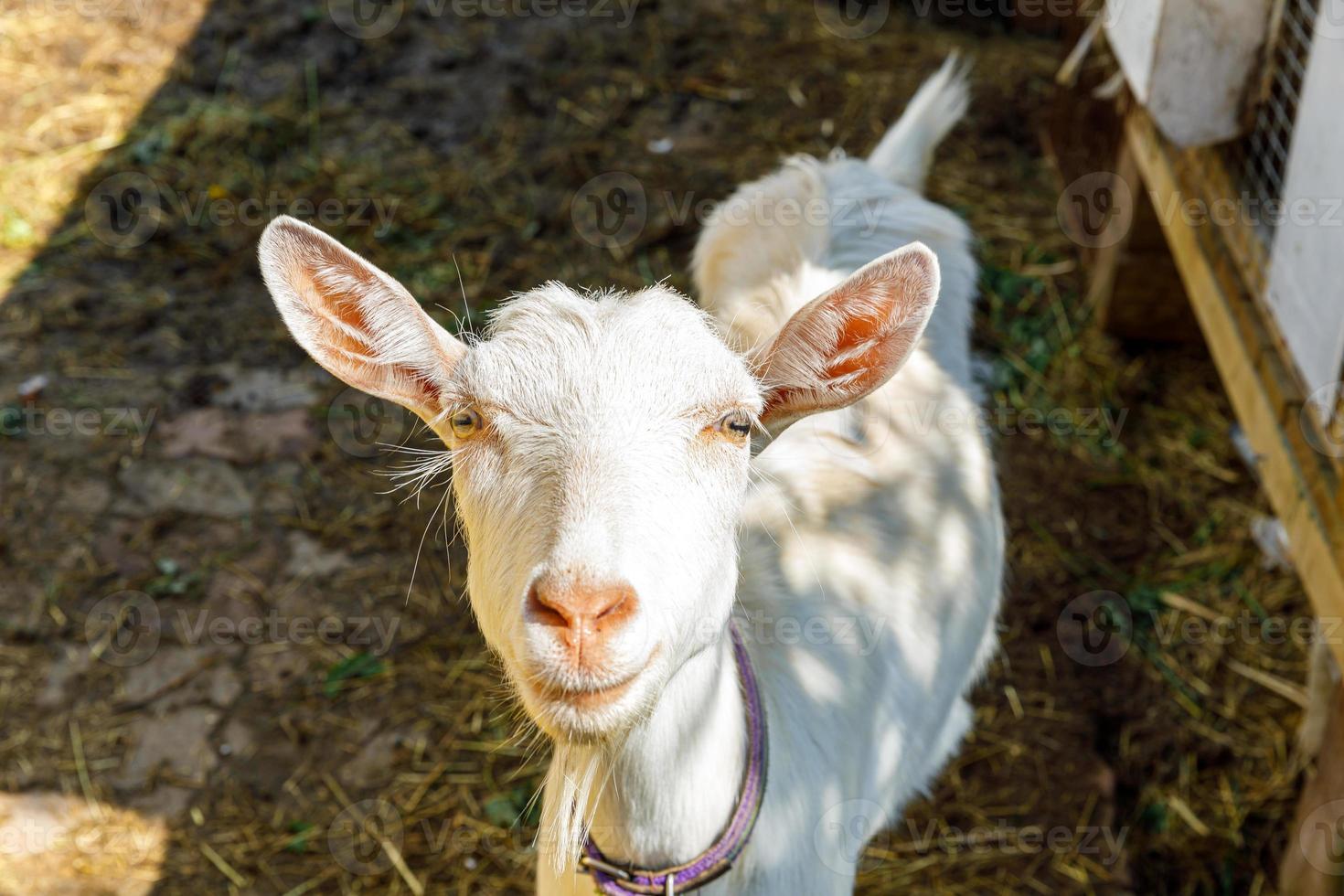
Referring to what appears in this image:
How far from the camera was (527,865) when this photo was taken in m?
3.12

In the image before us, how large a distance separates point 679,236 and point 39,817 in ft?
9.71

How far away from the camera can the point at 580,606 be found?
1422mm

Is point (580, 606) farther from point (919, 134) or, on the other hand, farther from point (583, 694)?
point (919, 134)

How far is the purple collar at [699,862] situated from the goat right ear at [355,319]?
0.76 metres
